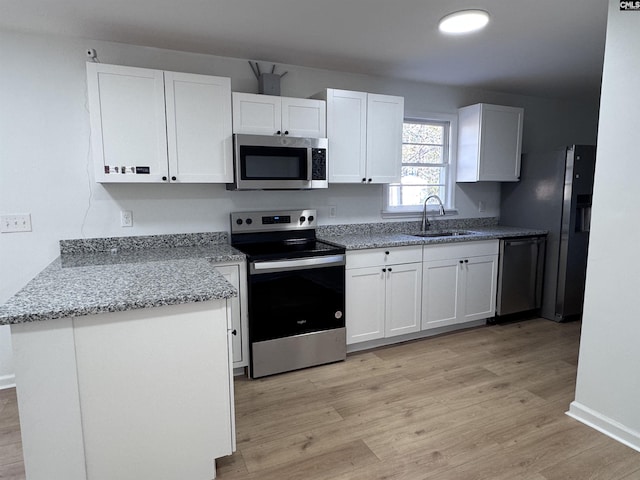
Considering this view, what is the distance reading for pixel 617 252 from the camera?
6.81 ft

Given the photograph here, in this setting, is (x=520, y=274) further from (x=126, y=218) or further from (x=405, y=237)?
A: (x=126, y=218)

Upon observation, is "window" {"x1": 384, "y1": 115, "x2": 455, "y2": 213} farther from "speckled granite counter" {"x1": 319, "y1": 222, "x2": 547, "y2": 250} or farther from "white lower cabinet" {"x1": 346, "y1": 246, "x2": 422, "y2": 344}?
"white lower cabinet" {"x1": 346, "y1": 246, "x2": 422, "y2": 344}

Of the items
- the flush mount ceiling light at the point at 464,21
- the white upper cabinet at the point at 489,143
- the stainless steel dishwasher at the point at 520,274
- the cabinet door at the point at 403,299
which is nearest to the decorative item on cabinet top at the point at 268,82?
the flush mount ceiling light at the point at 464,21

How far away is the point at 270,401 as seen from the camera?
2.51 metres

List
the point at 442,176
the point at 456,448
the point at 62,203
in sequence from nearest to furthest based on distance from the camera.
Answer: the point at 456,448, the point at 62,203, the point at 442,176

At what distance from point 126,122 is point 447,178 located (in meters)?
3.11

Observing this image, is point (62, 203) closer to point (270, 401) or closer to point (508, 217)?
point (270, 401)

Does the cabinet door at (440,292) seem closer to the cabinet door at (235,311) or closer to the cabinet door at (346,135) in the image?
the cabinet door at (346,135)

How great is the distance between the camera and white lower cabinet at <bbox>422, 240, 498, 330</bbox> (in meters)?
3.46

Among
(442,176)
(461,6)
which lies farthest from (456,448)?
(442,176)

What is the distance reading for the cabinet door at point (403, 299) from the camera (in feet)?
10.7

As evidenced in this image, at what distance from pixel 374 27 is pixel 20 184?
254 centimetres

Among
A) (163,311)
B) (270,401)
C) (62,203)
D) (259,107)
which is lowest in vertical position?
A: (270,401)

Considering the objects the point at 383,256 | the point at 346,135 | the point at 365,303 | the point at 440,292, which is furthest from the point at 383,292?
the point at 346,135
